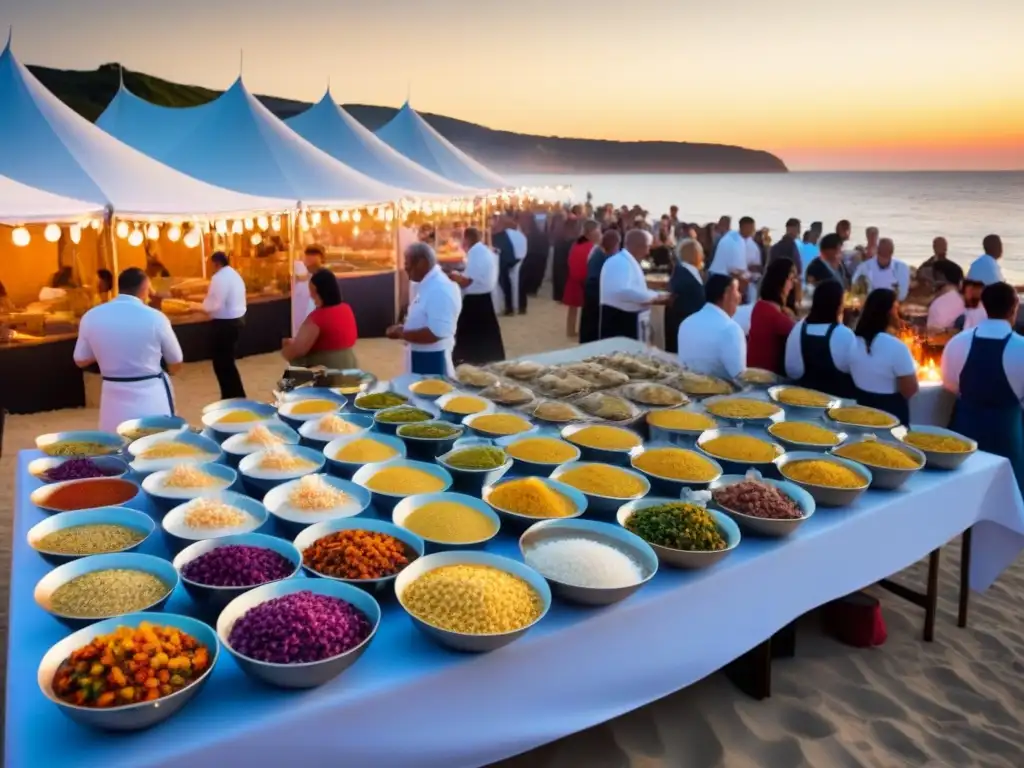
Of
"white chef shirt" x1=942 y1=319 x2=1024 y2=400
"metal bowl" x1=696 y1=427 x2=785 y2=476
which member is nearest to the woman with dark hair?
"white chef shirt" x1=942 y1=319 x2=1024 y2=400

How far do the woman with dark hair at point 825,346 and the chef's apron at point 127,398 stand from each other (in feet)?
11.5

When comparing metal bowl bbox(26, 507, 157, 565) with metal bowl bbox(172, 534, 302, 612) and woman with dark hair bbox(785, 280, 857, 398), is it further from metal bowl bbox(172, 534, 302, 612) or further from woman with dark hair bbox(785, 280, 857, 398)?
woman with dark hair bbox(785, 280, 857, 398)

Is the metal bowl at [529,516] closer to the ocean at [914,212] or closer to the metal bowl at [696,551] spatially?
the metal bowl at [696,551]

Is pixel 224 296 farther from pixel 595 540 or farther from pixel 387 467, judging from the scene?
pixel 595 540

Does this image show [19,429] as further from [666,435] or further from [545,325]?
[545,325]

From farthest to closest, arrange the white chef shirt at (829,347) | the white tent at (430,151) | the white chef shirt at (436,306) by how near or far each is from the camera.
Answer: the white tent at (430,151), the white chef shirt at (436,306), the white chef shirt at (829,347)

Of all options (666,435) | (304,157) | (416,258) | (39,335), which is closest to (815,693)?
(666,435)

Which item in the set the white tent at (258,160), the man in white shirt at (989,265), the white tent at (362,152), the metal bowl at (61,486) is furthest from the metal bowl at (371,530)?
the white tent at (362,152)

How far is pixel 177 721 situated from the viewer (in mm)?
1532

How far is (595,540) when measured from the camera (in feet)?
7.52

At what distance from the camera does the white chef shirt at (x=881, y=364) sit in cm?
379

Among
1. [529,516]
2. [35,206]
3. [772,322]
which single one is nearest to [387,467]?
[529,516]

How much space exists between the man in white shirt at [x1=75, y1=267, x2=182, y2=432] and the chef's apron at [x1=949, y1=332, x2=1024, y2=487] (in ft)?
13.5

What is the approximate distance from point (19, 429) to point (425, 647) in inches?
242
